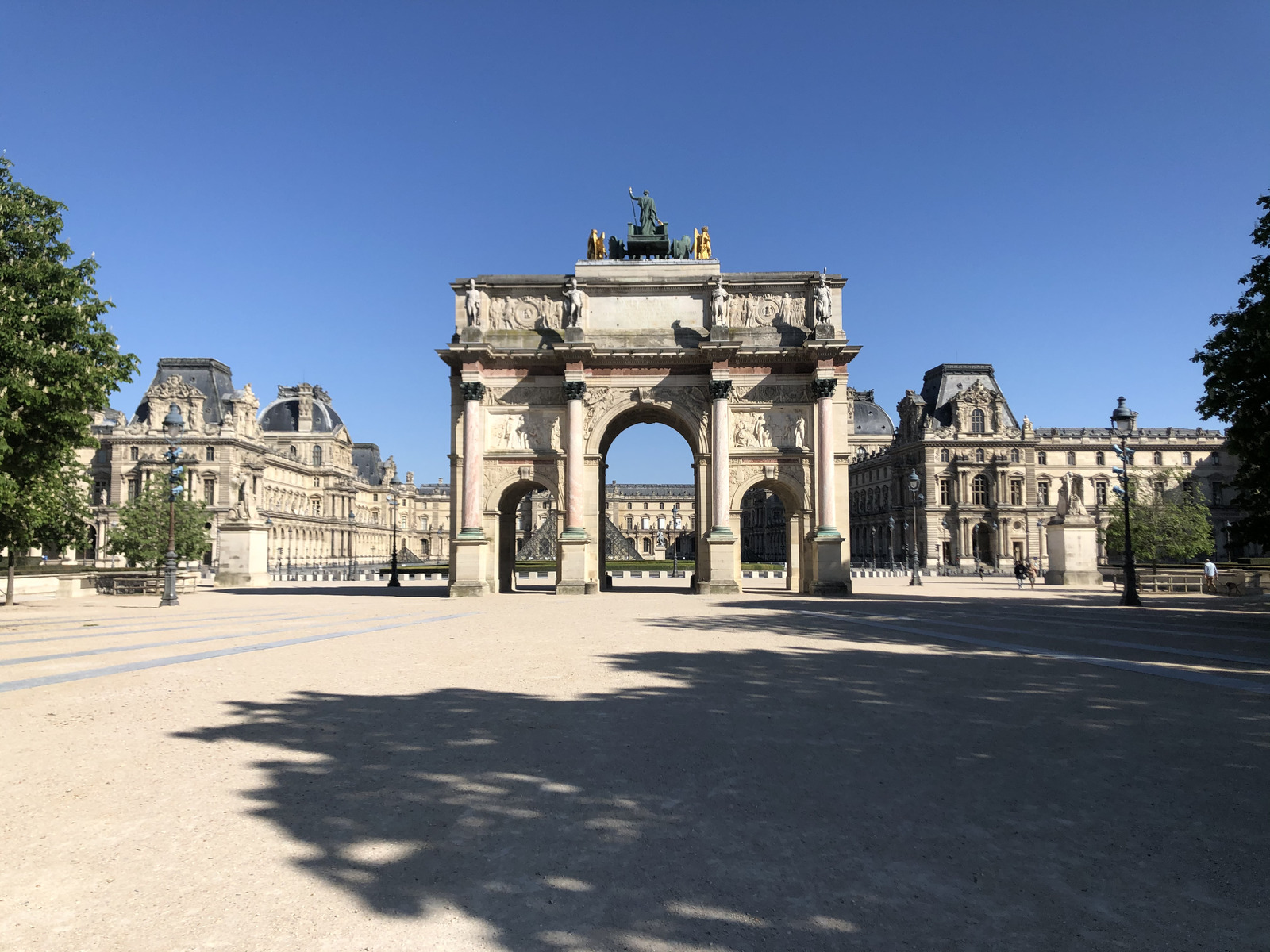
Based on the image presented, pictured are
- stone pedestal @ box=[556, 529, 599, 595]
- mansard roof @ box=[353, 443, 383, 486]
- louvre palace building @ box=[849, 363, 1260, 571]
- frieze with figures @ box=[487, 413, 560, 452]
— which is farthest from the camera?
mansard roof @ box=[353, 443, 383, 486]

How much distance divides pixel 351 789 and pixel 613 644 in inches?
350

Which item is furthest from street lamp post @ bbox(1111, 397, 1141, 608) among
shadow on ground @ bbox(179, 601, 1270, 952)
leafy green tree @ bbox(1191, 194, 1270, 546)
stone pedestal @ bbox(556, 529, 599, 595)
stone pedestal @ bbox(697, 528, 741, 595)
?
stone pedestal @ bbox(556, 529, 599, 595)

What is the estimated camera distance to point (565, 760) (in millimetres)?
6395

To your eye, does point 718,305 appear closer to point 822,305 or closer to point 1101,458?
point 822,305

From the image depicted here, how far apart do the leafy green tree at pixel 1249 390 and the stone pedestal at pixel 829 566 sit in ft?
44.1

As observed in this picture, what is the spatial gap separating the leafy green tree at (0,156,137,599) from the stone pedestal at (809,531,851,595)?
79.8 ft

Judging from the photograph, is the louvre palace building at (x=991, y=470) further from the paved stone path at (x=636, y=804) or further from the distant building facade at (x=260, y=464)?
the paved stone path at (x=636, y=804)

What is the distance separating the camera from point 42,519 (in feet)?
79.2

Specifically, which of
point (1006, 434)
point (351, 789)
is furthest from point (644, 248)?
point (1006, 434)

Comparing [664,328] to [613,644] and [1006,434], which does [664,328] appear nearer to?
[613,644]

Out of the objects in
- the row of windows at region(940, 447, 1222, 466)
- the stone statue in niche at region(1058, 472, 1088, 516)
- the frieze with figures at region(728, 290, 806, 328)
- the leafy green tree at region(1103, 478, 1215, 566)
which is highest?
the frieze with figures at region(728, 290, 806, 328)

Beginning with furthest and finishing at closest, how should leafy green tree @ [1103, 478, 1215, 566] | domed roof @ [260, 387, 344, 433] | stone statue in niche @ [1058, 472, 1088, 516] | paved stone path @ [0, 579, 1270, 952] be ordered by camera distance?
domed roof @ [260, 387, 344, 433] < leafy green tree @ [1103, 478, 1215, 566] < stone statue in niche @ [1058, 472, 1088, 516] < paved stone path @ [0, 579, 1270, 952]

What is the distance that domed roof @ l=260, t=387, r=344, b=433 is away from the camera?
11438 centimetres

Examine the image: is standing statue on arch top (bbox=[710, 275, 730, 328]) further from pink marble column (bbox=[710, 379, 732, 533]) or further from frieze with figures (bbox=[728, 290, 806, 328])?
pink marble column (bbox=[710, 379, 732, 533])
